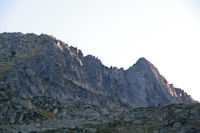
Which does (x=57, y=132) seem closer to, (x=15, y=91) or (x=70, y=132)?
(x=70, y=132)

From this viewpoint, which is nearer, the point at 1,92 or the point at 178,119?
the point at 178,119

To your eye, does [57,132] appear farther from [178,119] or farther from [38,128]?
[178,119]

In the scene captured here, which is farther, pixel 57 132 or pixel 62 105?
pixel 62 105

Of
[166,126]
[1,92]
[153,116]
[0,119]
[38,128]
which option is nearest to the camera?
[166,126]

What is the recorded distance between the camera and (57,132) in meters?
129

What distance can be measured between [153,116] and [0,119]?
87.5 metres

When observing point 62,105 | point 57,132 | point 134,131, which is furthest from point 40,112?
point 134,131

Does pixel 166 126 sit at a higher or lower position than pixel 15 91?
lower

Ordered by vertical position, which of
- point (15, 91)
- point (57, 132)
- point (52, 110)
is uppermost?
point (15, 91)

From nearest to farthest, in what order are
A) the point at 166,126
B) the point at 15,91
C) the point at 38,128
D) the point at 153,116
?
1. the point at 166,126
2. the point at 38,128
3. the point at 153,116
4. the point at 15,91

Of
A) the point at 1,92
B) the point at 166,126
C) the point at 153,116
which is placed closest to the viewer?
the point at 166,126

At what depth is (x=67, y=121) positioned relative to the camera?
162m

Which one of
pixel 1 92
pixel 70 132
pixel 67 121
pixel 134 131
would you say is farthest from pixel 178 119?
pixel 1 92

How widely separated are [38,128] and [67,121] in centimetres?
2735
